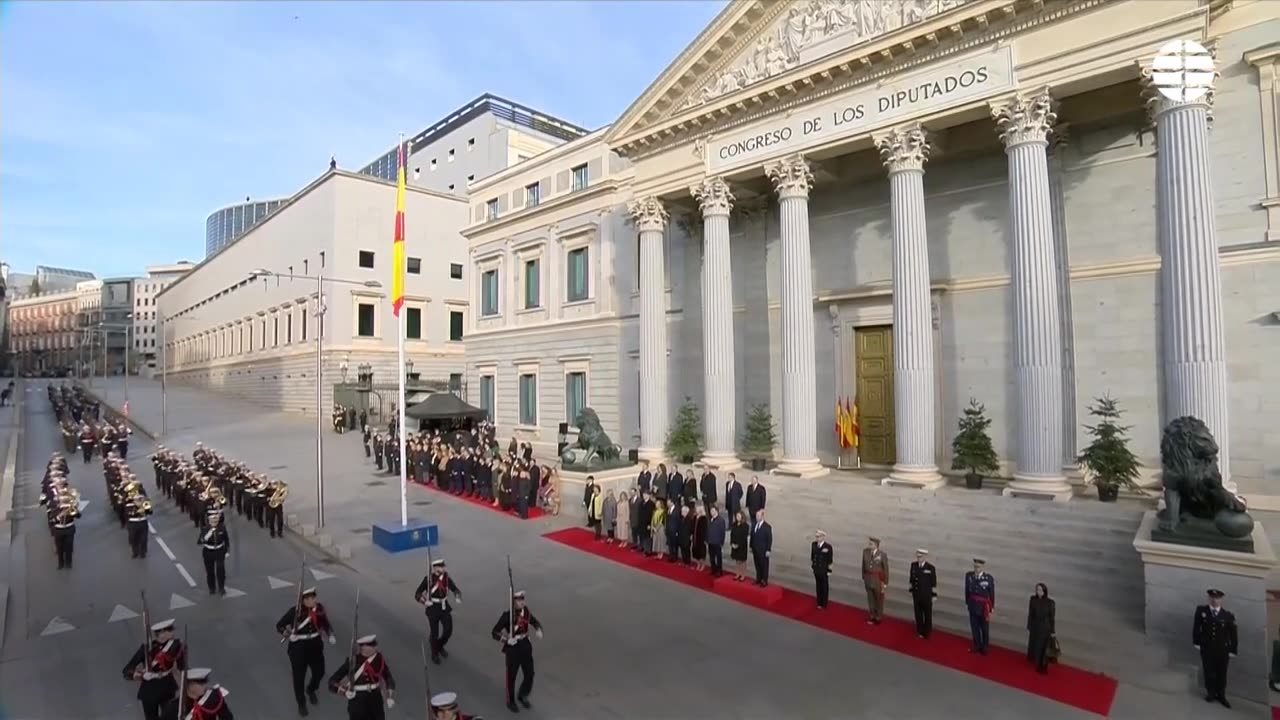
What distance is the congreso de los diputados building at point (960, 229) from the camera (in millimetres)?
14555

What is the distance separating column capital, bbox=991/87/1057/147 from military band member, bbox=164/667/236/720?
17835 mm

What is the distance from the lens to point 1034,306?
49.5ft

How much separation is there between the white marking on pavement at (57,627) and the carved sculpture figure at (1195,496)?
1819cm

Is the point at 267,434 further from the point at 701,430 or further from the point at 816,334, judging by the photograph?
the point at 816,334

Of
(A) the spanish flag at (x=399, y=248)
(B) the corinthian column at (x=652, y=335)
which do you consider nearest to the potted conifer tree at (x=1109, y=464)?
(B) the corinthian column at (x=652, y=335)

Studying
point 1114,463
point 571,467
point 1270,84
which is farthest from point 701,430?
point 1270,84

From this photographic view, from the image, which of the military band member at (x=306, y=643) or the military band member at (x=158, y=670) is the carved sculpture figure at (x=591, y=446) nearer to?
the military band member at (x=306, y=643)

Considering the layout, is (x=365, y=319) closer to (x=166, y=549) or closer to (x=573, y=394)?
(x=573, y=394)

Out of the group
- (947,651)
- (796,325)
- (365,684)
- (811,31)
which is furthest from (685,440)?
(365,684)

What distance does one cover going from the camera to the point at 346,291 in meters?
48.7

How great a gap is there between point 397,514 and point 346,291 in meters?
33.0

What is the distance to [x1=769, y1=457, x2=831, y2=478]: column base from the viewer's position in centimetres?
1841

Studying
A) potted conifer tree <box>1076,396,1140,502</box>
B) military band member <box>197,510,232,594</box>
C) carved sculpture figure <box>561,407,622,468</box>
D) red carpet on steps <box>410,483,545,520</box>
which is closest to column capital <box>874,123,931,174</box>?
potted conifer tree <box>1076,396,1140,502</box>

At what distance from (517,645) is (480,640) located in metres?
2.80
